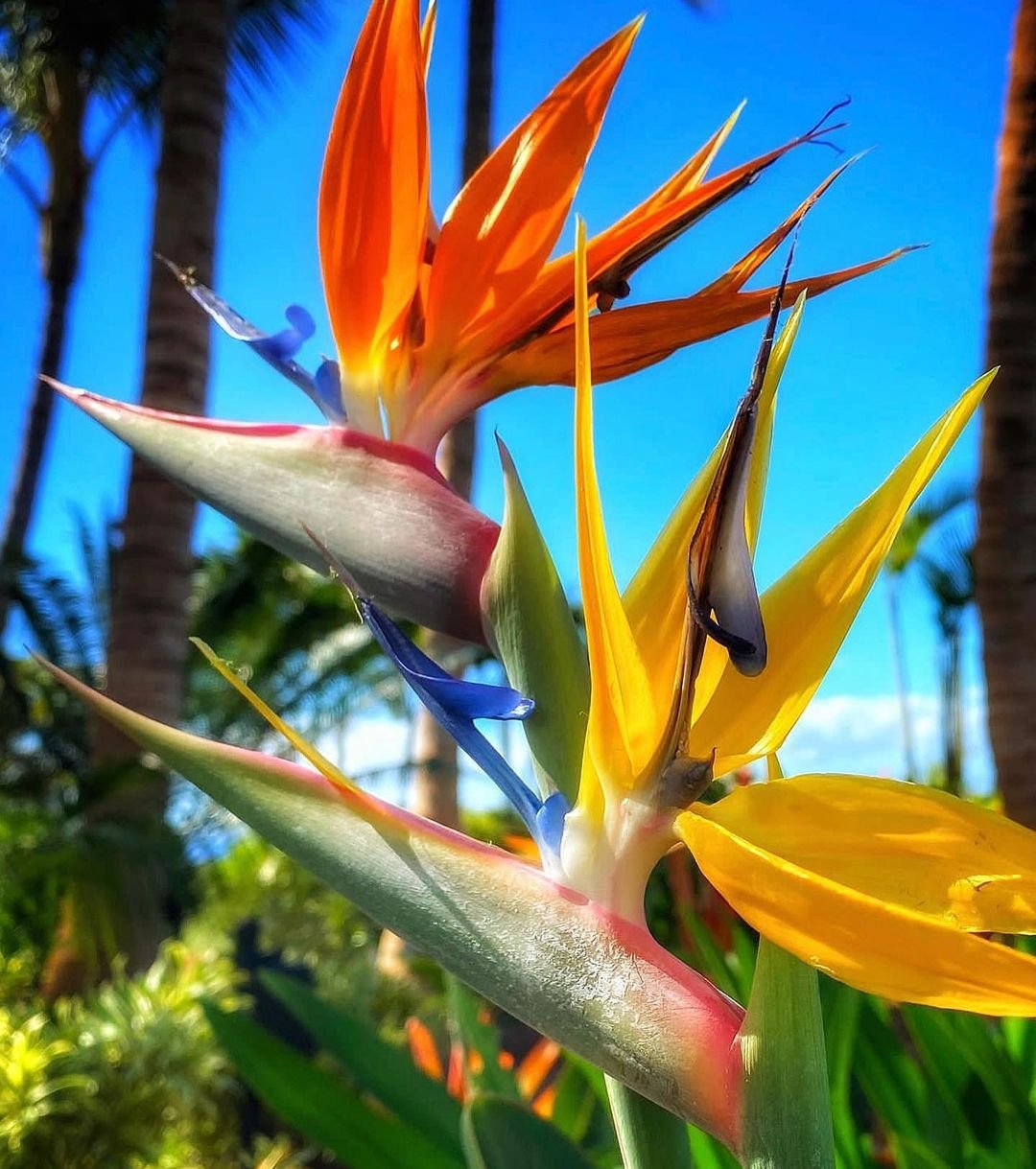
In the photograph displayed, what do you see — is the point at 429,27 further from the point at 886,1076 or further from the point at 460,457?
the point at 460,457

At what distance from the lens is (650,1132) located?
33 centimetres

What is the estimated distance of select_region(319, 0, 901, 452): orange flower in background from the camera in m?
0.41

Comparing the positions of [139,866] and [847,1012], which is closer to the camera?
[847,1012]

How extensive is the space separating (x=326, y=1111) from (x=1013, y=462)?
1.49 meters

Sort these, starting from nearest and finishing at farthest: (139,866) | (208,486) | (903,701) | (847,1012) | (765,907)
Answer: (765,907) < (208,486) < (847,1012) < (139,866) < (903,701)

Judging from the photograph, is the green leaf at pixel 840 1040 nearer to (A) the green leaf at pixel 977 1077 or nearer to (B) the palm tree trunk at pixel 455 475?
(A) the green leaf at pixel 977 1077

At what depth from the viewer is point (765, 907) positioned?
0.28 metres

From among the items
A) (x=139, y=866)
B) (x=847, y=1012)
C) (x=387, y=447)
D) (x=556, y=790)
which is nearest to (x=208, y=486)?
(x=387, y=447)

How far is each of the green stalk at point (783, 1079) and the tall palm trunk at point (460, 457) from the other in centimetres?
286

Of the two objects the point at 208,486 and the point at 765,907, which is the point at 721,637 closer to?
the point at 765,907

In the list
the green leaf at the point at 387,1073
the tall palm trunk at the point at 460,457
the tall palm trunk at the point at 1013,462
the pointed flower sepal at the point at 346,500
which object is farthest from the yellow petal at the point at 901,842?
the tall palm trunk at the point at 460,457

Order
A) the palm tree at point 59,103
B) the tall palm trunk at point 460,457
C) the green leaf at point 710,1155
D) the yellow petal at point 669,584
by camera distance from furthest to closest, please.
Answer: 1. the palm tree at point 59,103
2. the tall palm trunk at point 460,457
3. the green leaf at point 710,1155
4. the yellow petal at point 669,584

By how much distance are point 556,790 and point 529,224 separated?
227 mm

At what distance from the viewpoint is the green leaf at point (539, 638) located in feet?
1.18
